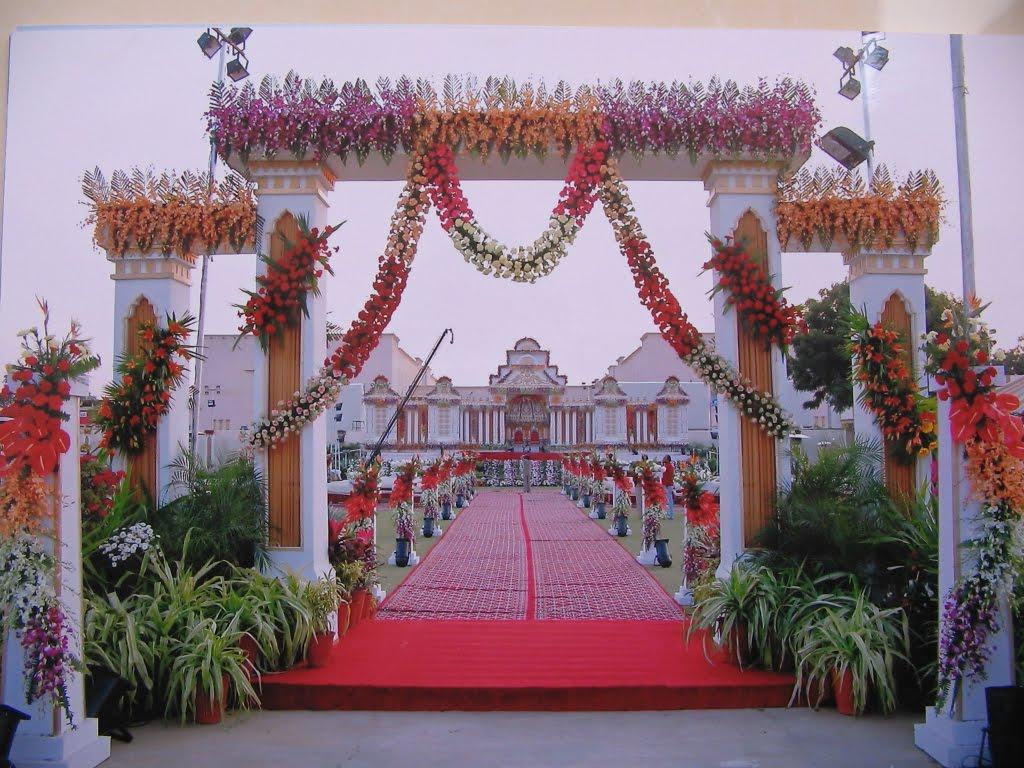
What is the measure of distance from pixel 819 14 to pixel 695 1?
2.56 ft

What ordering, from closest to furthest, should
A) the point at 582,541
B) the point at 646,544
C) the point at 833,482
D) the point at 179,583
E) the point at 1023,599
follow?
the point at 1023,599
the point at 179,583
the point at 833,482
the point at 646,544
the point at 582,541

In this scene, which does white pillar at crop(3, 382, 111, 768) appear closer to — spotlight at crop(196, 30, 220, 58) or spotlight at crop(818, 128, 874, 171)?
spotlight at crop(196, 30, 220, 58)

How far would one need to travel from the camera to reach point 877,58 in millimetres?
4973

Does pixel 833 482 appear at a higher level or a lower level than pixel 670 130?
lower

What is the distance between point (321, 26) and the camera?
475 cm

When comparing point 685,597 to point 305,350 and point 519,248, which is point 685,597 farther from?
point 305,350

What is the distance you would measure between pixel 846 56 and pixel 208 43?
4.06 m

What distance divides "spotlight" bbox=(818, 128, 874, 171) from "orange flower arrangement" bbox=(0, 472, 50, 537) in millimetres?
5074

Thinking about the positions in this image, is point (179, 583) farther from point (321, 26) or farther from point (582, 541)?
point (582, 541)

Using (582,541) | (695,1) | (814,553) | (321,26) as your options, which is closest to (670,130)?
(695,1)

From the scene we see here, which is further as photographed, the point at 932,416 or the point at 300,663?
the point at 932,416

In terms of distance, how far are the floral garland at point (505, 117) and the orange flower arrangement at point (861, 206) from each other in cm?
31

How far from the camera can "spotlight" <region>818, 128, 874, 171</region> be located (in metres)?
5.31

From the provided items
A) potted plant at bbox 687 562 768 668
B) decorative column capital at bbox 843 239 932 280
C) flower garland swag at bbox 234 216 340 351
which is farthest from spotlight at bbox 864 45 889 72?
flower garland swag at bbox 234 216 340 351
